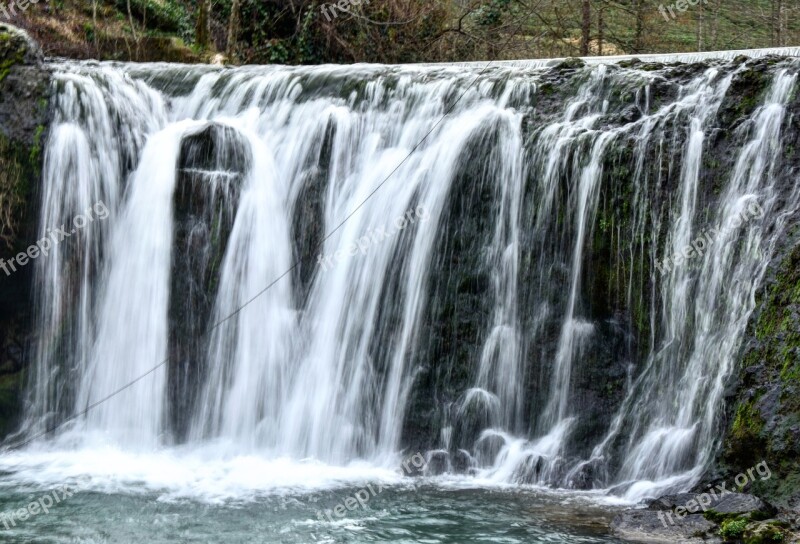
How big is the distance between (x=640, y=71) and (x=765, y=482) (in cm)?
423

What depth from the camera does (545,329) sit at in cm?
833

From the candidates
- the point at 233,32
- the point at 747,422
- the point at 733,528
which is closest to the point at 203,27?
the point at 233,32

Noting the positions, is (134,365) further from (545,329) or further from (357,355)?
(545,329)

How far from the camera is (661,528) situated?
6.22 m

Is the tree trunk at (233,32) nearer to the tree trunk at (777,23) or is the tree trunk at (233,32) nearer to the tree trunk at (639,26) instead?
the tree trunk at (639,26)

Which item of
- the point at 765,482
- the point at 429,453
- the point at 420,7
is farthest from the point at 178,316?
the point at 420,7

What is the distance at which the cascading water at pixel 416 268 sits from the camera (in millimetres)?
7828

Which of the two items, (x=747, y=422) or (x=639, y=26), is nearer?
(x=747, y=422)
